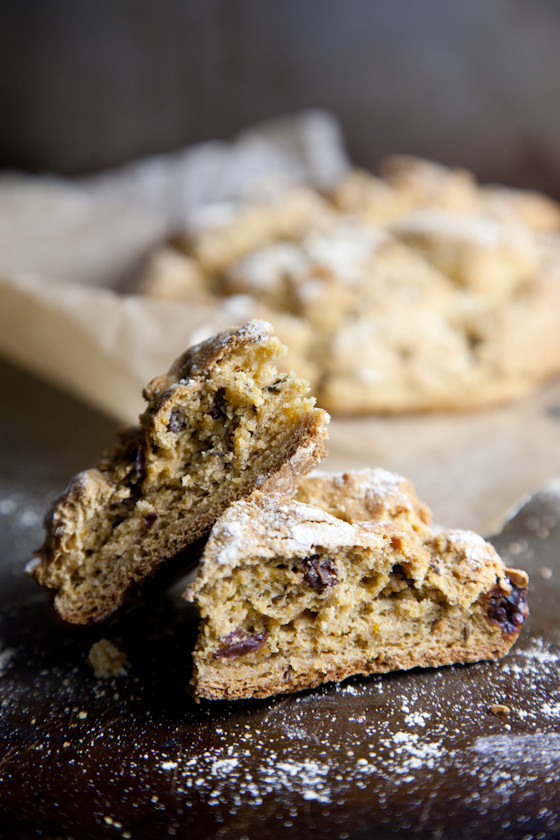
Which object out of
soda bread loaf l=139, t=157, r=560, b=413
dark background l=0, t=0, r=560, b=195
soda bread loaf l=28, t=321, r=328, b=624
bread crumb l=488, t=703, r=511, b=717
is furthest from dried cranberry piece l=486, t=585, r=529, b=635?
dark background l=0, t=0, r=560, b=195

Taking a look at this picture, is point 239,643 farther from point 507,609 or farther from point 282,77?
point 282,77

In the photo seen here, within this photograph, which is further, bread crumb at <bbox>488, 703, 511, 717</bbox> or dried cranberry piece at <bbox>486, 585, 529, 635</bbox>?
dried cranberry piece at <bbox>486, 585, 529, 635</bbox>

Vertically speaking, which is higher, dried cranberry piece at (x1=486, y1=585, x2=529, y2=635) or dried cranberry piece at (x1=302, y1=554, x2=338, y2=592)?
dried cranberry piece at (x1=302, y1=554, x2=338, y2=592)

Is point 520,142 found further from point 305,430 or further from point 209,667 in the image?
point 209,667

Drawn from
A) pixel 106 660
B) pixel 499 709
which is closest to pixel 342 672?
pixel 499 709

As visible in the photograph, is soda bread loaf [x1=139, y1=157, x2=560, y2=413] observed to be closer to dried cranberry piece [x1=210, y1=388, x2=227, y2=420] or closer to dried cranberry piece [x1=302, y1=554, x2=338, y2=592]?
dried cranberry piece [x1=210, y1=388, x2=227, y2=420]

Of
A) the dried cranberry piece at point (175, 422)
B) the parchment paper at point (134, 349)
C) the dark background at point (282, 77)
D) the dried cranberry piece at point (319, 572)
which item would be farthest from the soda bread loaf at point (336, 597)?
the dark background at point (282, 77)

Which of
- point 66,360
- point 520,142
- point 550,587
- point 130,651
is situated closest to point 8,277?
point 66,360

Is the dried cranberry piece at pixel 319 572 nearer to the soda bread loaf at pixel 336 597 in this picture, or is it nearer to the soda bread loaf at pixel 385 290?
the soda bread loaf at pixel 336 597
